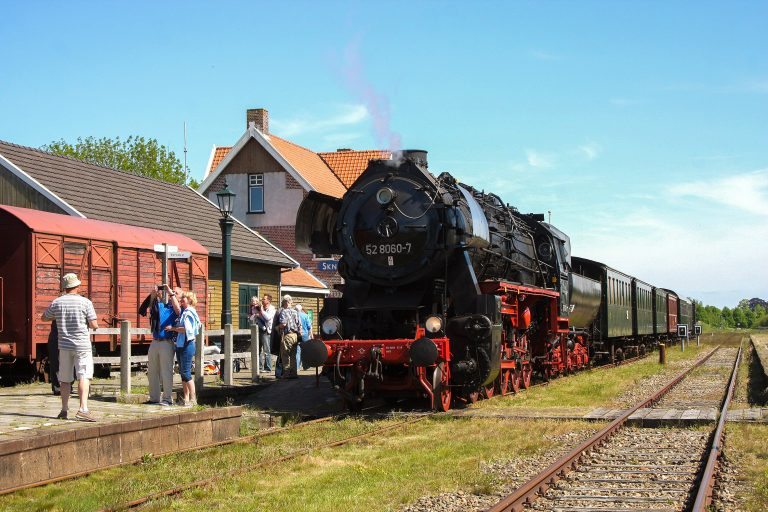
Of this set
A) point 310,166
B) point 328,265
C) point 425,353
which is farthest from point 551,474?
point 310,166

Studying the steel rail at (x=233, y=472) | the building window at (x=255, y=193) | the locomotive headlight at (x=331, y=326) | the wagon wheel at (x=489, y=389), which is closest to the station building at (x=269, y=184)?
the building window at (x=255, y=193)

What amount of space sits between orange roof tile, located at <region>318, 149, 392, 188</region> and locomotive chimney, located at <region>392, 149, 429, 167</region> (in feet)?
83.3

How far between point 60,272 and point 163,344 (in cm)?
448

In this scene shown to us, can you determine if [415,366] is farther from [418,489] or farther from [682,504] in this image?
[682,504]

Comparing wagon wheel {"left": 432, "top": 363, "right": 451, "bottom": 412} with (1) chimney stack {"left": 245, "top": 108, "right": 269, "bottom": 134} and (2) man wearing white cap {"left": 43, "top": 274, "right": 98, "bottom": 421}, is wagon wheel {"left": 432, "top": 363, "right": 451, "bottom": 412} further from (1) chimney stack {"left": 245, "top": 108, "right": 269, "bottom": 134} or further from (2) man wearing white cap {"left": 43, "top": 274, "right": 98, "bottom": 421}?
(1) chimney stack {"left": 245, "top": 108, "right": 269, "bottom": 134}

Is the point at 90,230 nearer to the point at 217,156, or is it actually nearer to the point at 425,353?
the point at 425,353

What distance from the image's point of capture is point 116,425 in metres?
8.59

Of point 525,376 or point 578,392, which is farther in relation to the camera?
point 525,376

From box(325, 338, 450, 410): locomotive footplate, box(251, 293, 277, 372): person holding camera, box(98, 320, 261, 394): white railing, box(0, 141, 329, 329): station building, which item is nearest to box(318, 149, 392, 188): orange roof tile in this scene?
box(0, 141, 329, 329): station building

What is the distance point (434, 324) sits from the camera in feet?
40.7

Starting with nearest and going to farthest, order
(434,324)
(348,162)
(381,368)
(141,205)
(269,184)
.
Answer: (381,368) → (434,324) → (141,205) → (269,184) → (348,162)

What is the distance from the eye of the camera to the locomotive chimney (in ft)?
43.6

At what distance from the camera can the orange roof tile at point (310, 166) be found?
35250 mm

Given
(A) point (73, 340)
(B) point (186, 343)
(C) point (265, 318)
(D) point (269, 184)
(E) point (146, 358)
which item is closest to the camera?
(A) point (73, 340)
